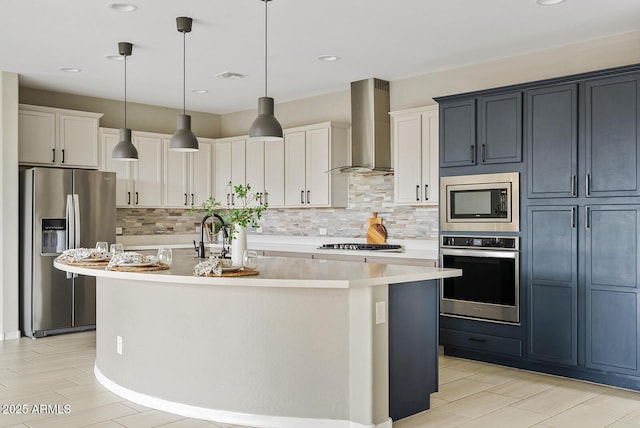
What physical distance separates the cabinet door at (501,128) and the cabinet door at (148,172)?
439 centimetres

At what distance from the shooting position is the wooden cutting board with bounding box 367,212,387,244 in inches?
267

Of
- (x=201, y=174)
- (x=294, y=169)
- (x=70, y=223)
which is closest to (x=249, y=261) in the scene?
(x=70, y=223)

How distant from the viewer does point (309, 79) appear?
670 cm

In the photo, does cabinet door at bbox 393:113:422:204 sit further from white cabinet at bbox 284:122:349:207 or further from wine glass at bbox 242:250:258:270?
wine glass at bbox 242:250:258:270

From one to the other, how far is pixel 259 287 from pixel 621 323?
2.70 meters

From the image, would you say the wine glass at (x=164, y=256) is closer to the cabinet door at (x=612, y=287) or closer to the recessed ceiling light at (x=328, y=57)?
the recessed ceiling light at (x=328, y=57)

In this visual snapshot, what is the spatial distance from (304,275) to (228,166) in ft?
16.5

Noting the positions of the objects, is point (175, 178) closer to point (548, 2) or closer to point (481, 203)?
point (481, 203)

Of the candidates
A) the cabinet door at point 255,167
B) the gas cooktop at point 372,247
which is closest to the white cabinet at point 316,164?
the cabinet door at point 255,167

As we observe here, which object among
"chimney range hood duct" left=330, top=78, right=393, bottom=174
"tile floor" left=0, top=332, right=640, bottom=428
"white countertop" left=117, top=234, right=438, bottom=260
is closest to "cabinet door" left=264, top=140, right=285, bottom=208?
"white countertop" left=117, top=234, right=438, bottom=260

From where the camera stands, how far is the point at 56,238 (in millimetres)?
6527

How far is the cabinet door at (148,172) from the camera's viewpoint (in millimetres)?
7820

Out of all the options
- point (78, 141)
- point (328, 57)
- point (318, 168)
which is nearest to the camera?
point (328, 57)

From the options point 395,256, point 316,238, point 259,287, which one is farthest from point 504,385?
point 316,238
